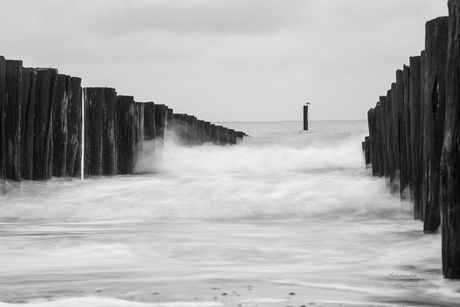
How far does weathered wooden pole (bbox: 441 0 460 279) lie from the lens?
3.22 metres

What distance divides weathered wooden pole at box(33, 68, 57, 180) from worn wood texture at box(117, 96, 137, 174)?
77.1 inches

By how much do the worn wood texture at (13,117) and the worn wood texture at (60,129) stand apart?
0.70 metres

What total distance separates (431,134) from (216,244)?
133cm

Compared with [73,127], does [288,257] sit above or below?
below

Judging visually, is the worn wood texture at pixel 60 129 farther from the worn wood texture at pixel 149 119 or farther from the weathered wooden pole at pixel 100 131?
the worn wood texture at pixel 149 119

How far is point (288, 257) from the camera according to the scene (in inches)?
164

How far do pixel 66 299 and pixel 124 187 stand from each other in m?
4.92

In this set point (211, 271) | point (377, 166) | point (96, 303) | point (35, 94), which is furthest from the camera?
point (377, 166)

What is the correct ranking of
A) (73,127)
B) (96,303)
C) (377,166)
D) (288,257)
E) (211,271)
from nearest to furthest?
(96,303) → (211,271) → (288,257) → (73,127) → (377,166)

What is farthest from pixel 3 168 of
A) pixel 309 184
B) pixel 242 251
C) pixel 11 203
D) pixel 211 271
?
pixel 211 271

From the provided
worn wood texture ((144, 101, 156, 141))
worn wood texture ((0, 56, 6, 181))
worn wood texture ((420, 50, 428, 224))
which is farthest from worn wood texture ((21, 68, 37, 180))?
worn wood texture ((420, 50, 428, 224))

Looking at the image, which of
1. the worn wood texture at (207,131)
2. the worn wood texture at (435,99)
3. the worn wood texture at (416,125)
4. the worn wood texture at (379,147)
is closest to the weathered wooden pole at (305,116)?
the worn wood texture at (207,131)

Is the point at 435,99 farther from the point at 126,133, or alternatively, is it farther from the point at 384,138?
the point at 126,133

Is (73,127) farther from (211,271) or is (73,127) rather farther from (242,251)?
(211,271)
